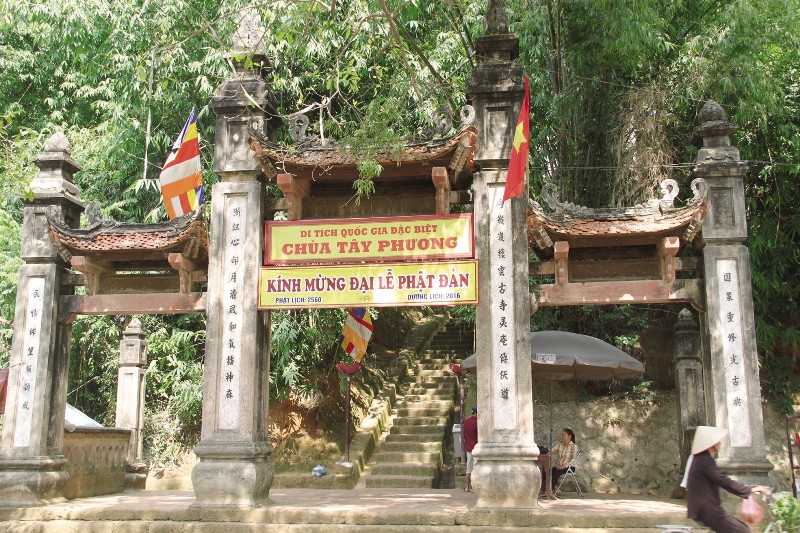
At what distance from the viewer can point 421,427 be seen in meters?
12.9

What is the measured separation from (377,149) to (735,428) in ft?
15.1

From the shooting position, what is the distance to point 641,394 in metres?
12.0

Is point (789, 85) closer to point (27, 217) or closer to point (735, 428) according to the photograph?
point (735, 428)

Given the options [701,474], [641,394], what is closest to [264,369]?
[701,474]

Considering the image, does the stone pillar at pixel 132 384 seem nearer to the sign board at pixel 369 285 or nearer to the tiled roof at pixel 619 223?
the sign board at pixel 369 285

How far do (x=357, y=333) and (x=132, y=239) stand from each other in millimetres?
4622

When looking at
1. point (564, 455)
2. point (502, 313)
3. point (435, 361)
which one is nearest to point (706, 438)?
point (502, 313)

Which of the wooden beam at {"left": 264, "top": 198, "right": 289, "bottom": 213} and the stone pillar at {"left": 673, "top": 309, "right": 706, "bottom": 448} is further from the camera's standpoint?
the stone pillar at {"left": 673, "top": 309, "right": 706, "bottom": 448}

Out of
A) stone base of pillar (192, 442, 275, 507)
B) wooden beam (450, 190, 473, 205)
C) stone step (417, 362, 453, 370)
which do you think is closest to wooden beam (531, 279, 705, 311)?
wooden beam (450, 190, 473, 205)

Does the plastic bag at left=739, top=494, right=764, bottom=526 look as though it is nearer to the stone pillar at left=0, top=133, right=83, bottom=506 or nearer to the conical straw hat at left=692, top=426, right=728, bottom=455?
the conical straw hat at left=692, top=426, right=728, bottom=455

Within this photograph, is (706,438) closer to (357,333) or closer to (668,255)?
(668,255)

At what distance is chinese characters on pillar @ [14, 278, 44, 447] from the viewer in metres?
8.49

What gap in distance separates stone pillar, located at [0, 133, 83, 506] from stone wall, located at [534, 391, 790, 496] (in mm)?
7140

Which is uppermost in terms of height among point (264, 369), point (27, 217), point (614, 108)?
point (614, 108)
